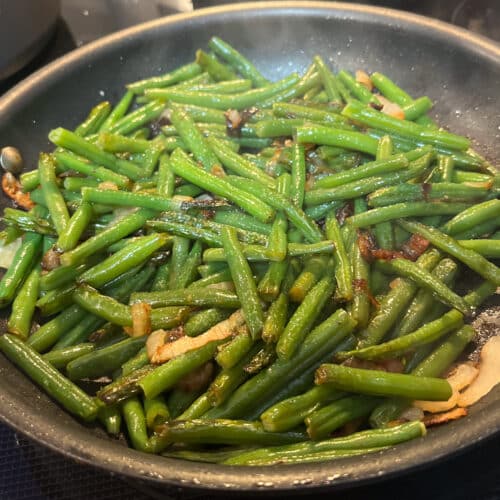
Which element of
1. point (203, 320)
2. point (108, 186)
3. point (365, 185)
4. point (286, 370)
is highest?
point (108, 186)

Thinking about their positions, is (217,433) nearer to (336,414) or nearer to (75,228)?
(336,414)

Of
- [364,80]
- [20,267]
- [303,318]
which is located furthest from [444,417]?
[364,80]

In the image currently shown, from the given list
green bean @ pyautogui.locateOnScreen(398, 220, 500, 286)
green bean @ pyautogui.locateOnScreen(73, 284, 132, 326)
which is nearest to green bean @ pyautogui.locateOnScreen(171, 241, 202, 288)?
green bean @ pyautogui.locateOnScreen(73, 284, 132, 326)

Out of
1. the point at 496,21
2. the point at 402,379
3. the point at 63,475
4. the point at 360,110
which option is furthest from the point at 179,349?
the point at 496,21

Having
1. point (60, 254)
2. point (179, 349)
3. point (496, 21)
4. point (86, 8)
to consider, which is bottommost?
point (179, 349)

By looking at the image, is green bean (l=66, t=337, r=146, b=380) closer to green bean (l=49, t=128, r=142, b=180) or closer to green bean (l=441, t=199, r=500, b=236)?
green bean (l=49, t=128, r=142, b=180)

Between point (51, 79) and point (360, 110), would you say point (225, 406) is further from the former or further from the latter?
point (51, 79)
